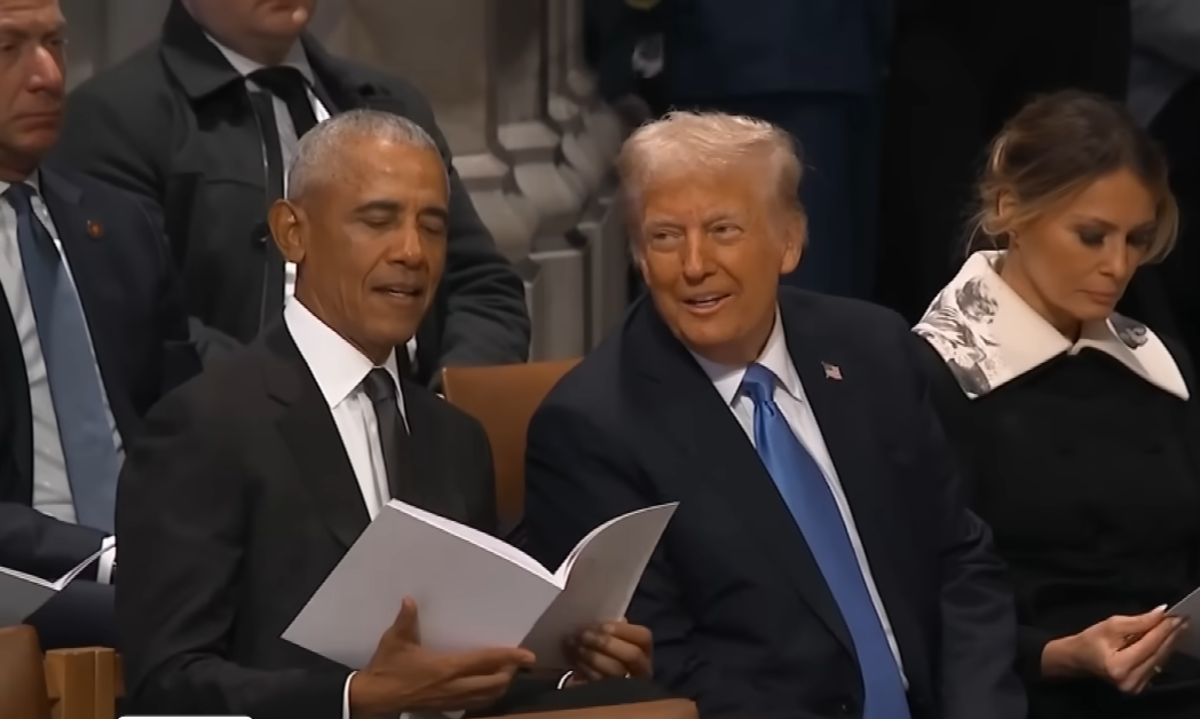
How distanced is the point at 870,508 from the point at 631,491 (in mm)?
350

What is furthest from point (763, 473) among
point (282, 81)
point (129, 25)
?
point (129, 25)

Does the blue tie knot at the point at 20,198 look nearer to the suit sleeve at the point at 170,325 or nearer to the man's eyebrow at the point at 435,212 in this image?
the suit sleeve at the point at 170,325

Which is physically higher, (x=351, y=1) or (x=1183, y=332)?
(x=351, y=1)

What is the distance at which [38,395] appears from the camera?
3.24 metres

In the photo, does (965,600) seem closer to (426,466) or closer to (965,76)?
(426,466)

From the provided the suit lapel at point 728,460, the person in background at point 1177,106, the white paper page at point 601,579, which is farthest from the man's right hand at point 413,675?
the person in background at point 1177,106

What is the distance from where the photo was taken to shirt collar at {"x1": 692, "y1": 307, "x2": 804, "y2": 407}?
305 cm

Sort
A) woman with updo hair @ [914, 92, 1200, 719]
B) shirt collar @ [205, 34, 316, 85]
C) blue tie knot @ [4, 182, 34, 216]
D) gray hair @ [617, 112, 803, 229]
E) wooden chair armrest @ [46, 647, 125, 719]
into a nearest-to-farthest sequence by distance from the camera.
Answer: wooden chair armrest @ [46, 647, 125, 719] < gray hair @ [617, 112, 803, 229] < blue tie knot @ [4, 182, 34, 216] < woman with updo hair @ [914, 92, 1200, 719] < shirt collar @ [205, 34, 316, 85]

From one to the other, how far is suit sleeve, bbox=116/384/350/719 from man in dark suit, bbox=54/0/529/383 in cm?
85

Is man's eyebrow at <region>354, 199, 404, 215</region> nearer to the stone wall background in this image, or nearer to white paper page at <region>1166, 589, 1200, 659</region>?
white paper page at <region>1166, 589, 1200, 659</region>

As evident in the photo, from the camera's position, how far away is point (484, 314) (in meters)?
3.92

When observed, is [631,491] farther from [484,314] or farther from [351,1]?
[351,1]

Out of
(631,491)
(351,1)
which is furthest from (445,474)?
(351,1)

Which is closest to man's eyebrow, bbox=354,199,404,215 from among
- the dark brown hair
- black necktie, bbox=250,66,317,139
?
black necktie, bbox=250,66,317,139
